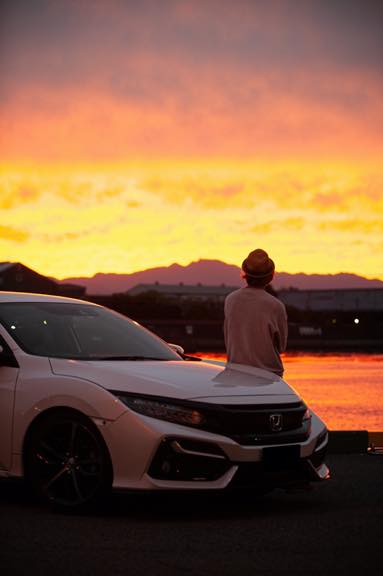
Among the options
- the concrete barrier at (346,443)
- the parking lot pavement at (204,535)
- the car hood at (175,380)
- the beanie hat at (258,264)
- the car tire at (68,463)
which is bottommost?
the parking lot pavement at (204,535)

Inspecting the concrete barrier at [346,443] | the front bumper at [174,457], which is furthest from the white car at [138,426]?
the concrete barrier at [346,443]

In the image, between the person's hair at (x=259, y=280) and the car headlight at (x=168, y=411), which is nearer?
the car headlight at (x=168, y=411)

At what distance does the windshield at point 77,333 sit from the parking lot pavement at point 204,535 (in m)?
1.04

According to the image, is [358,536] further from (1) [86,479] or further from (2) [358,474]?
(2) [358,474]

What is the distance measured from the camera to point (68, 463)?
7387mm

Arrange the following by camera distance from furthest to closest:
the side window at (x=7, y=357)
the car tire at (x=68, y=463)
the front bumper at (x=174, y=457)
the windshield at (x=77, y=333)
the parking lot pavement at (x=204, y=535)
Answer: the windshield at (x=77, y=333), the side window at (x=7, y=357), the car tire at (x=68, y=463), the front bumper at (x=174, y=457), the parking lot pavement at (x=204, y=535)

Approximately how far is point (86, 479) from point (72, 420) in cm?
39

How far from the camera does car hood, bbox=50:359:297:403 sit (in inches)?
287

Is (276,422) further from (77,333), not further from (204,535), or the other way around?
(77,333)

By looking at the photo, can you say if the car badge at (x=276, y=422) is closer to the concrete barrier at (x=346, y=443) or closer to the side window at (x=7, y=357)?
the side window at (x=7, y=357)

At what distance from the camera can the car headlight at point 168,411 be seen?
7.17m

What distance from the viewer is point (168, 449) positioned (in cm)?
711

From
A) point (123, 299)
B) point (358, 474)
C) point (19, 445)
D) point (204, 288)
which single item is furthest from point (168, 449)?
point (204, 288)

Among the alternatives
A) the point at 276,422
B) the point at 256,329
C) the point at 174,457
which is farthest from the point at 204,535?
the point at 256,329
